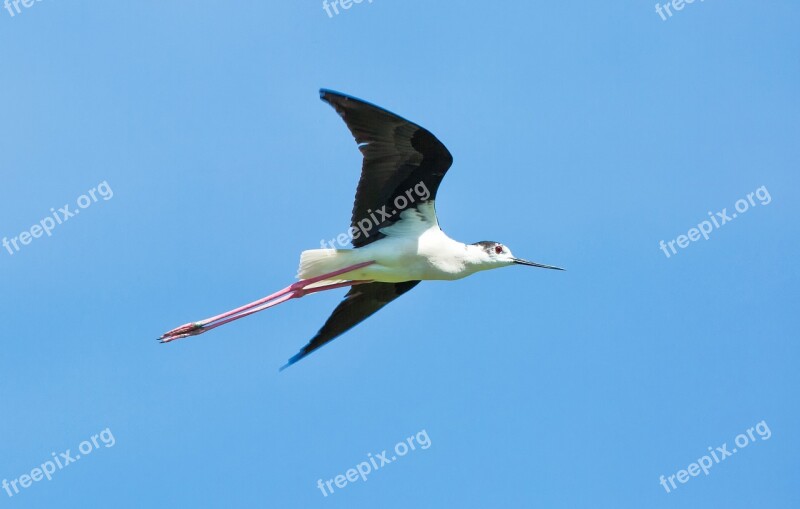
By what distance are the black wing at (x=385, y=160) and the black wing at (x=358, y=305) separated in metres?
0.84

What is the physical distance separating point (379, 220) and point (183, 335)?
233cm

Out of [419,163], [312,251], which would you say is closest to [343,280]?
[312,251]

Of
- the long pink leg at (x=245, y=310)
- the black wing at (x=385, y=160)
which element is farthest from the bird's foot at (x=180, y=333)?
the black wing at (x=385, y=160)

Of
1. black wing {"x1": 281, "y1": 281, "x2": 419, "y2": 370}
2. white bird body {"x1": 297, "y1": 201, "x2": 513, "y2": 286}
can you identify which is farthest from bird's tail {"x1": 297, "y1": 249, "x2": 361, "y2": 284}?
black wing {"x1": 281, "y1": 281, "x2": 419, "y2": 370}

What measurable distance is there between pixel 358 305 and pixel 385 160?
1.84 metres

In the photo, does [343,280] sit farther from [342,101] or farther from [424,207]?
[342,101]

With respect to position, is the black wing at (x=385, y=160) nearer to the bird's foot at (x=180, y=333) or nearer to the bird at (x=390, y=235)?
the bird at (x=390, y=235)

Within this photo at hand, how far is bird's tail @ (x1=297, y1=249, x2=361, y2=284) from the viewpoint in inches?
517

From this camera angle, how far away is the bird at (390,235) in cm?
1275

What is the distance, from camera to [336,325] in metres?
14.0

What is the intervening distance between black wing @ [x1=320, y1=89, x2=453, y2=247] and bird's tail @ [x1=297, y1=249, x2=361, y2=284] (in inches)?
9.6

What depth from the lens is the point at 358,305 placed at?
14031 millimetres

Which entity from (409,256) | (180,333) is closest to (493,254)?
(409,256)

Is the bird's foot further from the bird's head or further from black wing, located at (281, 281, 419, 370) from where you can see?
the bird's head
